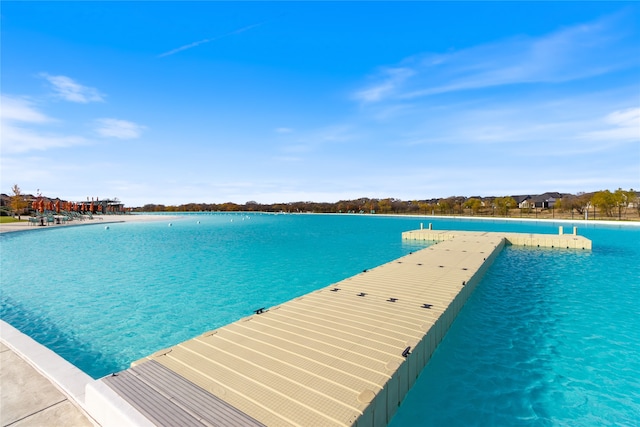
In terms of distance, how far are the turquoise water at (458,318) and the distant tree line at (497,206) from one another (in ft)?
165

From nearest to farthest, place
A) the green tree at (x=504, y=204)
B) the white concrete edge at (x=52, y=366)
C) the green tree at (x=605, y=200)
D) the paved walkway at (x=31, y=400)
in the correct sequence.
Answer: the paved walkway at (x=31, y=400) < the white concrete edge at (x=52, y=366) < the green tree at (x=605, y=200) < the green tree at (x=504, y=204)

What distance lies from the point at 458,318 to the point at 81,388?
29.9ft

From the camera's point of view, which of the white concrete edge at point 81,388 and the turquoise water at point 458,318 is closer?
the white concrete edge at point 81,388

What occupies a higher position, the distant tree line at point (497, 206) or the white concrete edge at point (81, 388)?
the distant tree line at point (497, 206)

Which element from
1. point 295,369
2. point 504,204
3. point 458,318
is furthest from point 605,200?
point 295,369

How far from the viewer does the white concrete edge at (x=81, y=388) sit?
3.54 meters

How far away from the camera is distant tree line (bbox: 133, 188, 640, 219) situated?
2141 inches

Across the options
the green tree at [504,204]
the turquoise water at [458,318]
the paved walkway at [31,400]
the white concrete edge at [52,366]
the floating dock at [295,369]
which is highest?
the green tree at [504,204]

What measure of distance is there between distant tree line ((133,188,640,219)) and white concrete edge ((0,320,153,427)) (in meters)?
67.0

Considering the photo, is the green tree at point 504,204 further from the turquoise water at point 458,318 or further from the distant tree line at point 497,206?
the turquoise water at point 458,318

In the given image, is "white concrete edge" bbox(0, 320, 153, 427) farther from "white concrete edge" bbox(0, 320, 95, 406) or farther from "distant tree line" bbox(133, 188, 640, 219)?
"distant tree line" bbox(133, 188, 640, 219)

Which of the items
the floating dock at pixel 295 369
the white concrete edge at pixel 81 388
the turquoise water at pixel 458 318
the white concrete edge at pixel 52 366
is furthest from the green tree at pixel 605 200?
the white concrete edge at pixel 52 366

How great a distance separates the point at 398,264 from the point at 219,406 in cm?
1121

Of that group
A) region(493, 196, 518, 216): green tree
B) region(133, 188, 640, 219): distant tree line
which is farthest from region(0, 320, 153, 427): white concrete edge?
region(493, 196, 518, 216): green tree
